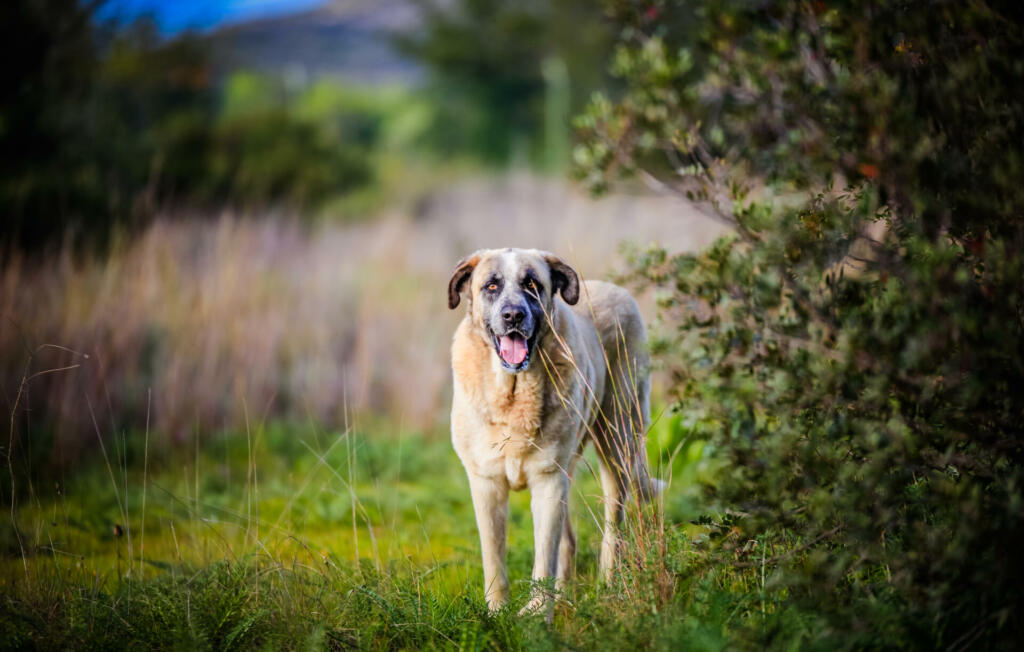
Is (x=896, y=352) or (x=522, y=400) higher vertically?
(x=896, y=352)

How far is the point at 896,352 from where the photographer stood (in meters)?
3.15

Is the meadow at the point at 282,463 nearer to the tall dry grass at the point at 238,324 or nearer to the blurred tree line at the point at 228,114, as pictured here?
the tall dry grass at the point at 238,324

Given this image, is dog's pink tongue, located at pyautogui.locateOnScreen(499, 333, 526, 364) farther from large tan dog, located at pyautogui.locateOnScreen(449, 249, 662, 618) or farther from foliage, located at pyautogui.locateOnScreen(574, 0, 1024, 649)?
foliage, located at pyautogui.locateOnScreen(574, 0, 1024, 649)

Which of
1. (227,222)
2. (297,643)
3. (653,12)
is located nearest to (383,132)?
(227,222)

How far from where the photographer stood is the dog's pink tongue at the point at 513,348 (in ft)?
15.0

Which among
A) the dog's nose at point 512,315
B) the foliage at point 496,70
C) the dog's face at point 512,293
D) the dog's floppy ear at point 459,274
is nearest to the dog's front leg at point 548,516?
the dog's face at point 512,293

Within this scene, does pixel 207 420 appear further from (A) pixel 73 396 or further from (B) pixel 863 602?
(B) pixel 863 602

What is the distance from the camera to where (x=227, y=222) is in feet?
34.8

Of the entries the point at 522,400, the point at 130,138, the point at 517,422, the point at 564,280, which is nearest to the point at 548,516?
the point at 517,422

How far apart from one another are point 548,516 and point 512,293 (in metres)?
1.17

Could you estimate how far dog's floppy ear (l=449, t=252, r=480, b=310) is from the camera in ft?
16.4

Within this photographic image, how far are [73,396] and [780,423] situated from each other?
6620mm

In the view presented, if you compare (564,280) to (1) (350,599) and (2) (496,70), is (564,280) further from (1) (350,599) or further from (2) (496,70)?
(2) (496,70)

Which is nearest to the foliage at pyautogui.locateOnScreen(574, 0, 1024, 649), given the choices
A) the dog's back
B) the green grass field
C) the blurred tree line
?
the green grass field
